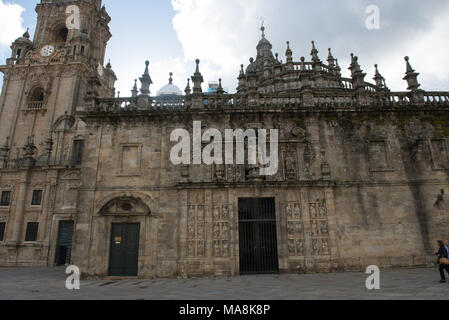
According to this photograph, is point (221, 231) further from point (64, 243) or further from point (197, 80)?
point (64, 243)

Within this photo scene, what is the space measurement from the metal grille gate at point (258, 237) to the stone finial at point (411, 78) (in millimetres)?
11843

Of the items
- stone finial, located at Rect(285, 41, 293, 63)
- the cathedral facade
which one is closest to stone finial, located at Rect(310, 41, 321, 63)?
stone finial, located at Rect(285, 41, 293, 63)

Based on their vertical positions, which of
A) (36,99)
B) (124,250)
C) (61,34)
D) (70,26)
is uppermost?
(61,34)

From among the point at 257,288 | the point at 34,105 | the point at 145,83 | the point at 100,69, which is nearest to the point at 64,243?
the point at 145,83

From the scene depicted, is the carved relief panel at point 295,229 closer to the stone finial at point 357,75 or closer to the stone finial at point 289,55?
the stone finial at point 357,75

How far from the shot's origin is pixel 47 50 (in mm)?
34469

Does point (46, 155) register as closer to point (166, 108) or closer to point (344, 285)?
point (166, 108)

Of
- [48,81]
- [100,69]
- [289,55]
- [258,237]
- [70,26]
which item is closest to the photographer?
[258,237]

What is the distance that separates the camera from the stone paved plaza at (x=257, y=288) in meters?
9.56

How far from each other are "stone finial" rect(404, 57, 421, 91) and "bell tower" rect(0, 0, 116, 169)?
28.6 metres

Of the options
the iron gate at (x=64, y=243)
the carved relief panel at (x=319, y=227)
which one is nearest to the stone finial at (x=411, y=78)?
the carved relief panel at (x=319, y=227)

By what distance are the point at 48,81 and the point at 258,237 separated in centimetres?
3132

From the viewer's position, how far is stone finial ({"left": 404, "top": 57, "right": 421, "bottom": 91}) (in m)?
18.0

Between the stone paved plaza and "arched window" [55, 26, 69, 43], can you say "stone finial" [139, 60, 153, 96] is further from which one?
"arched window" [55, 26, 69, 43]
